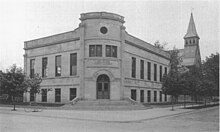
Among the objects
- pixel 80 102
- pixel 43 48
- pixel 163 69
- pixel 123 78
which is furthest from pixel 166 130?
pixel 163 69

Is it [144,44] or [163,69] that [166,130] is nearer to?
[144,44]

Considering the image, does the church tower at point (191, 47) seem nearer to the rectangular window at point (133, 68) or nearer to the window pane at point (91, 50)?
the rectangular window at point (133, 68)

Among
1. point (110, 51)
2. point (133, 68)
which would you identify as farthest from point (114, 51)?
point (133, 68)

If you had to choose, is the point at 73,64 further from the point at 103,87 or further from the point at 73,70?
the point at 103,87

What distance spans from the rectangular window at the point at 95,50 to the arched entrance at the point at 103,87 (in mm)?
2824

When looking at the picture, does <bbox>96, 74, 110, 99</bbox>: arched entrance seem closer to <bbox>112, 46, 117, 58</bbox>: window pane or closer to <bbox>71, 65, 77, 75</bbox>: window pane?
<bbox>112, 46, 117, 58</bbox>: window pane

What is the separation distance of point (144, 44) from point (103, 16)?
42.3 ft

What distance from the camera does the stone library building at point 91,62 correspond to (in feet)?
116

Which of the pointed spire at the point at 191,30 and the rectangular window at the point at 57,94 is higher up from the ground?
A: the pointed spire at the point at 191,30

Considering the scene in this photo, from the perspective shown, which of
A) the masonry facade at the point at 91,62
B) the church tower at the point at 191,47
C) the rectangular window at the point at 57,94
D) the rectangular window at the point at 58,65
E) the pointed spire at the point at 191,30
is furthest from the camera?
the pointed spire at the point at 191,30

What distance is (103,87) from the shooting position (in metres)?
35.6

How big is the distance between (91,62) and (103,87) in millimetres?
3590

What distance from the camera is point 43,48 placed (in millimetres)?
42188

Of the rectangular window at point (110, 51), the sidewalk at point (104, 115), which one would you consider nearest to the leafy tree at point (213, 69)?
the rectangular window at point (110, 51)
